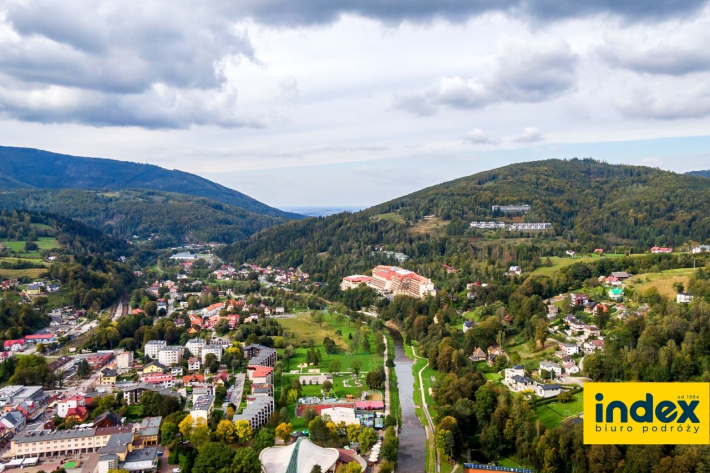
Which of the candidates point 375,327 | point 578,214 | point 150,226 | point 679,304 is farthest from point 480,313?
point 150,226

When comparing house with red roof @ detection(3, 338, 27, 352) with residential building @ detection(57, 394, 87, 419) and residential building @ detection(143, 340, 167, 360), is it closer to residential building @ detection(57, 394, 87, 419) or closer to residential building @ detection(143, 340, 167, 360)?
residential building @ detection(143, 340, 167, 360)

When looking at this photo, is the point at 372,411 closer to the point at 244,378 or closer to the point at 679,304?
the point at 244,378

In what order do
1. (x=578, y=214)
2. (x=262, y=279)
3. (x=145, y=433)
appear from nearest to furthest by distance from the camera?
(x=145, y=433)
(x=262, y=279)
(x=578, y=214)

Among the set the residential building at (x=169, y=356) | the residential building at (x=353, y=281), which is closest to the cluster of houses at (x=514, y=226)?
the residential building at (x=353, y=281)

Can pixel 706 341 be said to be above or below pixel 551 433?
above

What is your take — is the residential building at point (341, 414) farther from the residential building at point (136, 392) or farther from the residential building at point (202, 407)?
the residential building at point (136, 392)

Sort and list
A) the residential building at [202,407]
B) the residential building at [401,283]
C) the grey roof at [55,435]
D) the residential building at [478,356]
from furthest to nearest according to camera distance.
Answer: the residential building at [401,283], the residential building at [478,356], the residential building at [202,407], the grey roof at [55,435]
